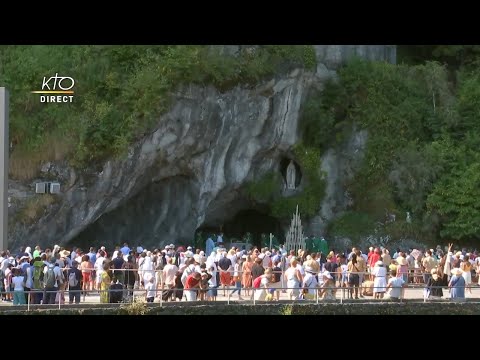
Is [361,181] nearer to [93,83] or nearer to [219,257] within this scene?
[93,83]

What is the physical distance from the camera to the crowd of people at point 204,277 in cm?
2123

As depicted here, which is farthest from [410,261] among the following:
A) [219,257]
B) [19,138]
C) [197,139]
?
[19,138]

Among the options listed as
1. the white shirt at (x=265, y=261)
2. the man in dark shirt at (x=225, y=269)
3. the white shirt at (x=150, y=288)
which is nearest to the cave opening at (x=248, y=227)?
the white shirt at (x=265, y=261)

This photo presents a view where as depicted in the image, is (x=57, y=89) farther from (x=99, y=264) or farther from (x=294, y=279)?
(x=294, y=279)

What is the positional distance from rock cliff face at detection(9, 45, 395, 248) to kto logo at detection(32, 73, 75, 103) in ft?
7.73

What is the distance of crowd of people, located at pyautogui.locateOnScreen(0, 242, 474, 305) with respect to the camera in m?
21.2

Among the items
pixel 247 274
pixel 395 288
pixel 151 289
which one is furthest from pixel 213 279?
pixel 395 288

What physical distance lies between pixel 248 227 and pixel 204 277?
1823 centimetres

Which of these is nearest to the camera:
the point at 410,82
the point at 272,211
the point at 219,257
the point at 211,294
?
the point at 211,294

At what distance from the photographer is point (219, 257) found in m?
23.9

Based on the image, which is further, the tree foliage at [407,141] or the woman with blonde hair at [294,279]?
the tree foliage at [407,141]

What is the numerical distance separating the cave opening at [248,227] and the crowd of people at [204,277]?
13991 millimetres

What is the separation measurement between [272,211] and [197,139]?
4.62 meters

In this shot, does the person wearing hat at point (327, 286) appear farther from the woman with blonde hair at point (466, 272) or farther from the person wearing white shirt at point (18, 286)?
the person wearing white shirt at point (18, 286)
